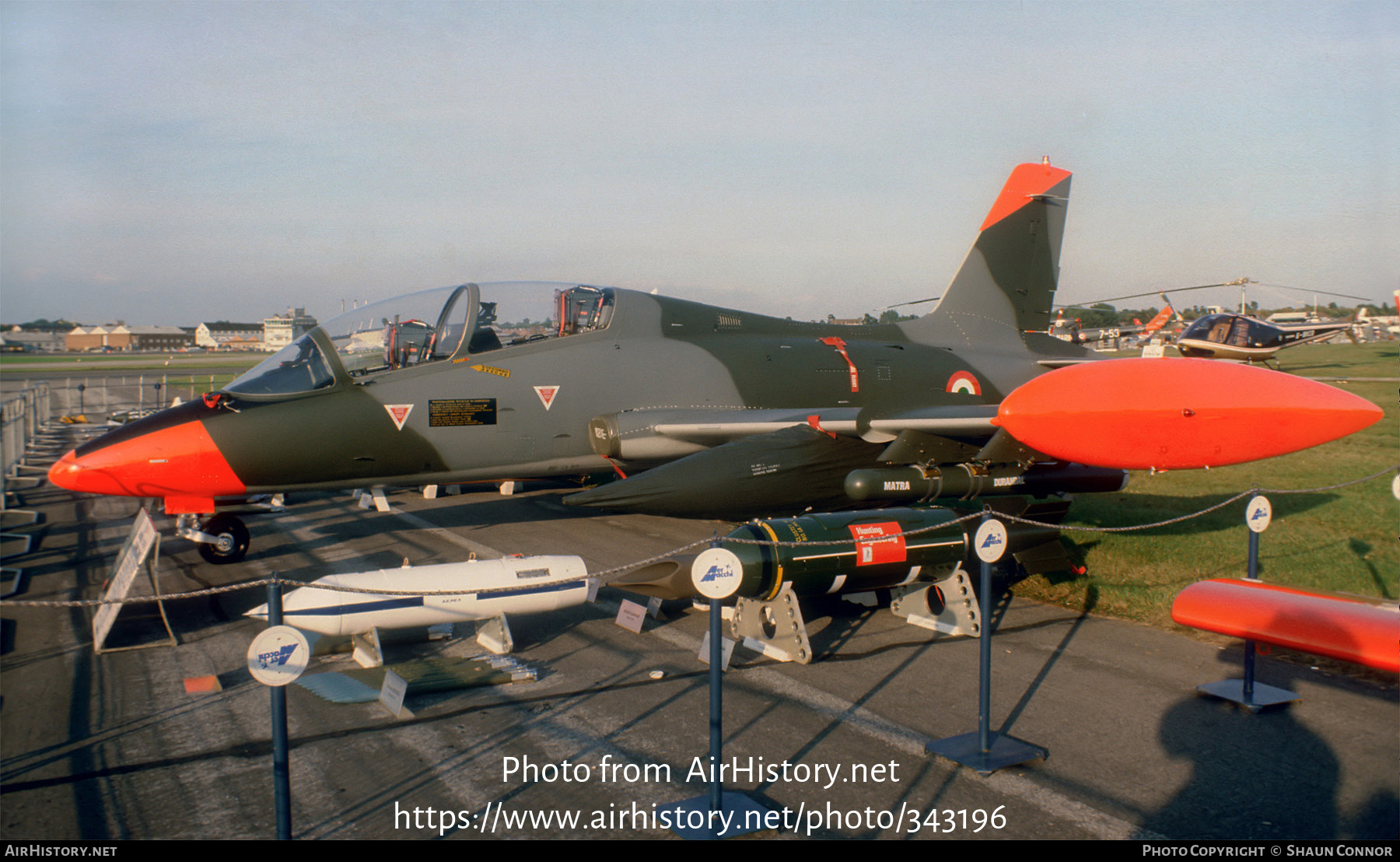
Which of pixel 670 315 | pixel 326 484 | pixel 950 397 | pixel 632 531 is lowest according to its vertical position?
pixel 632 531

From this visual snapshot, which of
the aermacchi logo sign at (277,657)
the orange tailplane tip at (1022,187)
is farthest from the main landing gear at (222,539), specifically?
the orange tailplane tip at (1022,187)

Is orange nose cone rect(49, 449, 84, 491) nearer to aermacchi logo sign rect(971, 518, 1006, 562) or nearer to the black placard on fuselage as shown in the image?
the black placard on fuselage

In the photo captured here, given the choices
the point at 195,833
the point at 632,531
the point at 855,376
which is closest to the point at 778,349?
the point at 855,376

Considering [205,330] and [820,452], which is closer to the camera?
[820,452]

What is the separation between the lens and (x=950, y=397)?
11094mm

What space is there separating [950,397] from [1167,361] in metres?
4.61

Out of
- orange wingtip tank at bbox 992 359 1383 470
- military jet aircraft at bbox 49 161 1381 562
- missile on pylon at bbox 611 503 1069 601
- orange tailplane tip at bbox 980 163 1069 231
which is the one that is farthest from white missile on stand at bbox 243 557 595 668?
orange tailplane tip at bbox 980 163 1069 231

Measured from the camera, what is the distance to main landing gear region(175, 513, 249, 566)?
33.8 feet

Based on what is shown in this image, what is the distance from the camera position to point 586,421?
10.9 metres

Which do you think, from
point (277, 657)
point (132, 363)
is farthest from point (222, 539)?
point (132, 363)

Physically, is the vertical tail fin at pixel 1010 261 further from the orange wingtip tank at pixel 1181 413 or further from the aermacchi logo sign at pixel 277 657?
the aermacchi logo sign at pixel 277 657

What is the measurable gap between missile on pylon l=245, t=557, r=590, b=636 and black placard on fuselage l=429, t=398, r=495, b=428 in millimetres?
2618

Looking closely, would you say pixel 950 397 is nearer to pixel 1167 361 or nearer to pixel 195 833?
pixel 1167 361

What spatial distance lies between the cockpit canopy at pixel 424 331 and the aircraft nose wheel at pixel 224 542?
1911 millimetres
